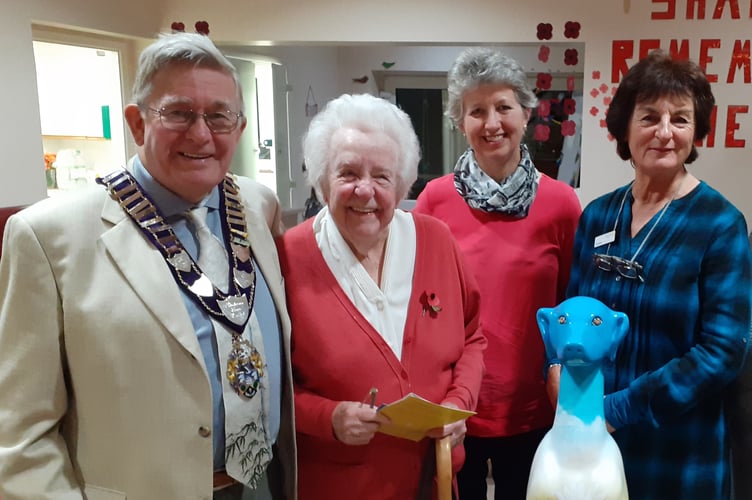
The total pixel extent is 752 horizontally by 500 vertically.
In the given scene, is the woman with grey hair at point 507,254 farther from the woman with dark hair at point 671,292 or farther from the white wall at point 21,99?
the white wall at point 21,99

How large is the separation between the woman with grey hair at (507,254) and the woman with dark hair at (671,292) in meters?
0.29

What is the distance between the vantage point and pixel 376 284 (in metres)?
1.42

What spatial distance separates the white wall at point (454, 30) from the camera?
10.2ft

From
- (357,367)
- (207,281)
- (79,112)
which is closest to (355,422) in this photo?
(357,367)

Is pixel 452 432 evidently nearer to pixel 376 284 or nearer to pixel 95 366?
pixel 376 284

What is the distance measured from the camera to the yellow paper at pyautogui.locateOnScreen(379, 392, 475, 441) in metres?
1.16

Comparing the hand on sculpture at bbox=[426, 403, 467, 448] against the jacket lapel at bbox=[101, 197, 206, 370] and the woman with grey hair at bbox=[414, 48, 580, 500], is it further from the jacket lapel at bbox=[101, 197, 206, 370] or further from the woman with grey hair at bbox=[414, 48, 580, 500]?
the jacket lapel at bbox=[101, 197, 206, 370]

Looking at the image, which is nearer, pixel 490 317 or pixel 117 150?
pixel 490 317

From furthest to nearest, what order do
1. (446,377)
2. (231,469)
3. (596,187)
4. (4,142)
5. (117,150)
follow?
1. (117,150)
2. (596,187)
3. (4,142)
4. (446,377)
5. (231,469)

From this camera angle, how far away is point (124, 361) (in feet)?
3.34

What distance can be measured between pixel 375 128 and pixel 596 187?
8.01ft

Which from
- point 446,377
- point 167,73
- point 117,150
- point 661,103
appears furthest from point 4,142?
point 661,103

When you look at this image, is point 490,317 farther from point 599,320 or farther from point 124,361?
point 124,361

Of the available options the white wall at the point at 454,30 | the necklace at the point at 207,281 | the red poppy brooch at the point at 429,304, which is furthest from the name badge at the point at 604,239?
the white wall at the point at 454,30
